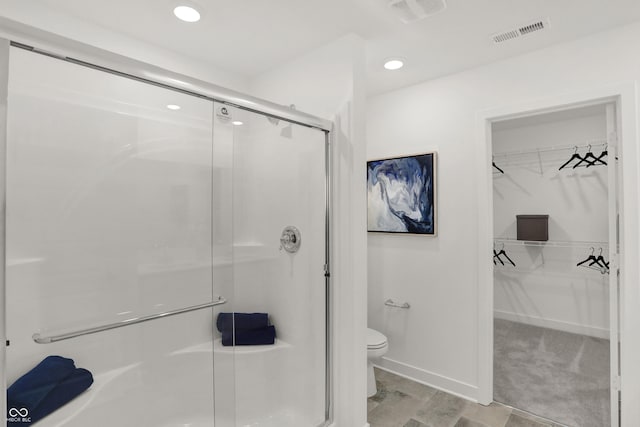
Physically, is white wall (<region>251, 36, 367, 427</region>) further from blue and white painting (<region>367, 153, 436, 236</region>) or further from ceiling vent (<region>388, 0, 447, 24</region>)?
blue and white painting (<region>367, 153, 436, 236</region>)

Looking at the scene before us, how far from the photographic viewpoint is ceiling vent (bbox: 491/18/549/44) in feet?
6.38

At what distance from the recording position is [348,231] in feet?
6.70

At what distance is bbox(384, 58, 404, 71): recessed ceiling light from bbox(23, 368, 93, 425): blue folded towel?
2.42 m

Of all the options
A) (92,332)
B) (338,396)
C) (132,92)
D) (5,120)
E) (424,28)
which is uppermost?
(424,28)

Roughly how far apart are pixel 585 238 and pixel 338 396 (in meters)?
3.40

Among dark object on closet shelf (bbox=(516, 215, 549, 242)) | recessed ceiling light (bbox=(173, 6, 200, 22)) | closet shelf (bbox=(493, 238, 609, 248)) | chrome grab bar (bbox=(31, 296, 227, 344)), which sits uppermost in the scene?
recessed ceiling light (bbox=(173, 6, 200, 22))

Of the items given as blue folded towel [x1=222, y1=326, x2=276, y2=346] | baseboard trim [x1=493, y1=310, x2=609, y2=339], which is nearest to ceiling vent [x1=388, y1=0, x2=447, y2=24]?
blue folded towel [x1=222, y1=326, x2=276, y2=346]

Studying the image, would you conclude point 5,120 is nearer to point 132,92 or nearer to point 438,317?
point 132,92

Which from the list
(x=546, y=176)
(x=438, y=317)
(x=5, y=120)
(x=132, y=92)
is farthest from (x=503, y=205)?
(x=5, y=120)

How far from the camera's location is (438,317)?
2.70 meters

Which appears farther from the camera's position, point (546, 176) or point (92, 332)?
point (546, 176)

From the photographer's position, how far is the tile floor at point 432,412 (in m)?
2.22

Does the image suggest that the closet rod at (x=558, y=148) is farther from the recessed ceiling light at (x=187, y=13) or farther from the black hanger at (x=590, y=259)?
the recessed ceiling light at (x=187, y=13)

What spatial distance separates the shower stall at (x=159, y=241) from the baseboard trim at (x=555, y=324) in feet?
10.8
